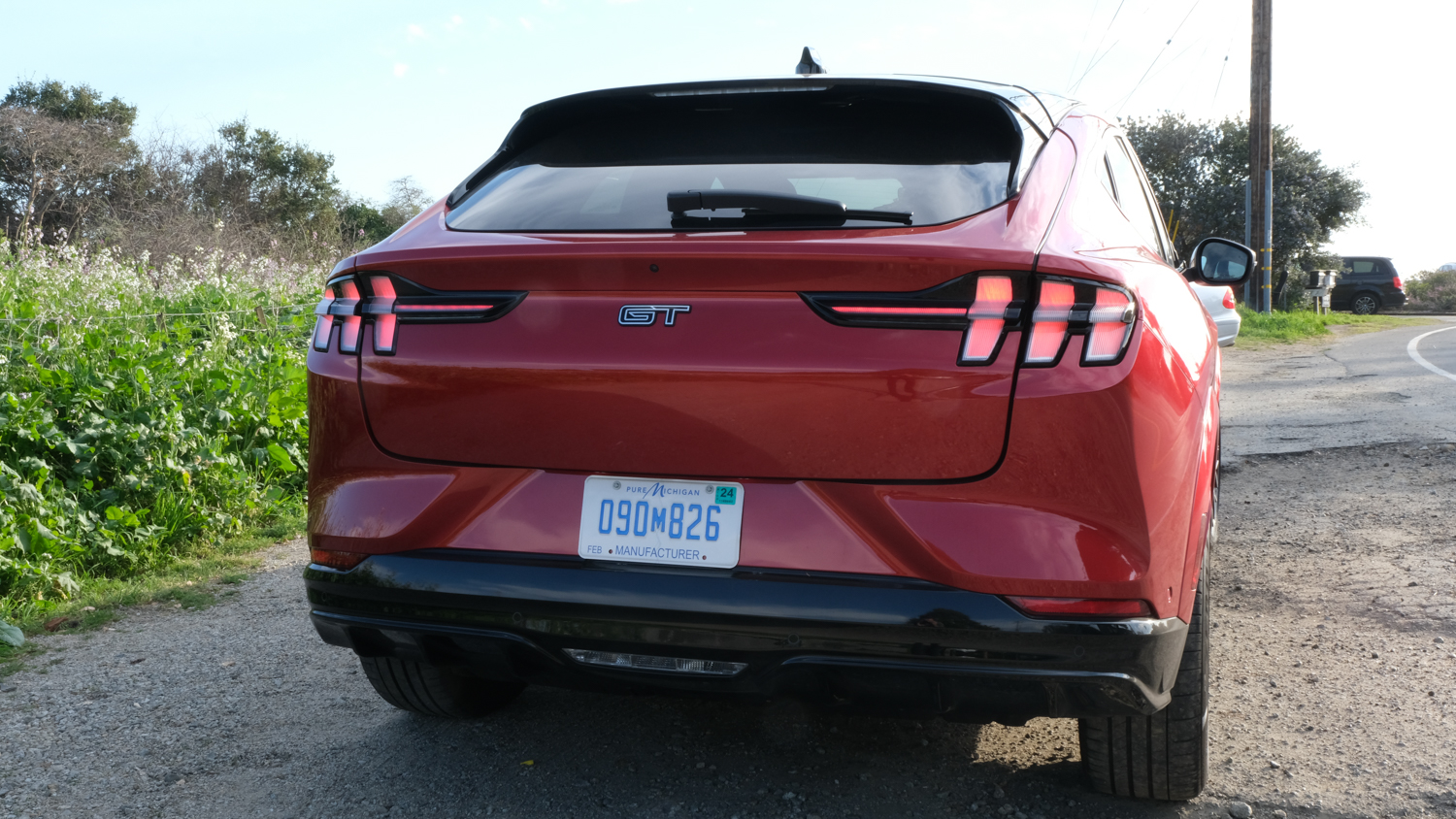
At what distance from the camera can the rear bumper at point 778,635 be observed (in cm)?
189

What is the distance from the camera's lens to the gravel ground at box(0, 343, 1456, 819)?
259 cm

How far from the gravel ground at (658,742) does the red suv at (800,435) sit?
17.6 inches

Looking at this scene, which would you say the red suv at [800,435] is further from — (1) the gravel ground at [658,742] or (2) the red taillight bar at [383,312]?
(1) the gravel ground at [658,742]

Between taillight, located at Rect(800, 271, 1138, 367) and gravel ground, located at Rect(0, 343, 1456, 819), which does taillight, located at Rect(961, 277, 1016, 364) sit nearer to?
taillight, located at Rect(800, 271, 1138, 367)

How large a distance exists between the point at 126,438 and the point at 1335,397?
9199mm

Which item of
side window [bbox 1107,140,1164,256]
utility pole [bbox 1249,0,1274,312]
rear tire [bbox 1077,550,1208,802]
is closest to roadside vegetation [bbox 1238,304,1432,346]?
utility pole [bbox 1249,0,1274,312]

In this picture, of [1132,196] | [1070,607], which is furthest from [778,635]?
[1132,196]

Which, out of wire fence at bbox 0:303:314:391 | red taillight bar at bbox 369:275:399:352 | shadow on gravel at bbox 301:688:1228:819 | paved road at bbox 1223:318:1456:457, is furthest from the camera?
paved road at bbox 1223:318:1456:457

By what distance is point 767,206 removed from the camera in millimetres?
2125

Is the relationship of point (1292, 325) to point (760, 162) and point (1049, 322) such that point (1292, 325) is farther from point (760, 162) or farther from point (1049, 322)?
point (1049, 322)

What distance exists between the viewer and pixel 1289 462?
6570 millimetres

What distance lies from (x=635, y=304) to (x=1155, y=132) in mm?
34361

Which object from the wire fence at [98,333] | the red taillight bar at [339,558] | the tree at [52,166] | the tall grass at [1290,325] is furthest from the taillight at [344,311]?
the tree at [52,166]

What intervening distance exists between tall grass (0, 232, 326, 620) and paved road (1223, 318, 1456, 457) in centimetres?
585
